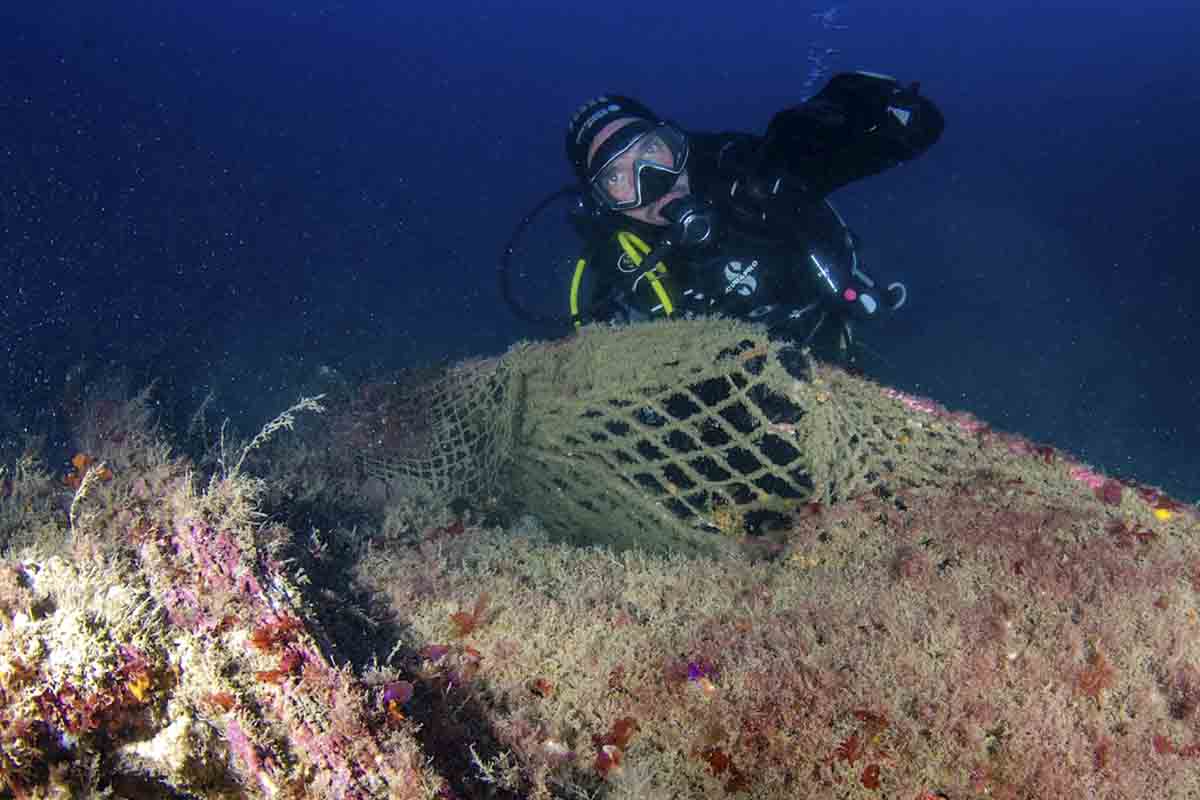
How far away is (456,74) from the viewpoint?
92.9 m

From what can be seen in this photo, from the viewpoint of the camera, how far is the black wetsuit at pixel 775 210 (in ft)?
16.0

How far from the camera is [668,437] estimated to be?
349cm

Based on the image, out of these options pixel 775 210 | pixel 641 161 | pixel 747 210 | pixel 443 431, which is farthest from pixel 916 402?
pixel 641 161

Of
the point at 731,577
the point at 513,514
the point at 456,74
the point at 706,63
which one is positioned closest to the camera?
the point at 731,577

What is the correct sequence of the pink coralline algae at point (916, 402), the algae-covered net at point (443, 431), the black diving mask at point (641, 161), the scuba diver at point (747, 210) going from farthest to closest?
the black diving mask at point (641, 161) < the scuba diver at point (747, 210) < the algae-covered net at point (443, 431) < the pink coralline algae at point (916, 402)

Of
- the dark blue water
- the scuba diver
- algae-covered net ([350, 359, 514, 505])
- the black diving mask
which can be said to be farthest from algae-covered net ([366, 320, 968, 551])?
the dark blue water

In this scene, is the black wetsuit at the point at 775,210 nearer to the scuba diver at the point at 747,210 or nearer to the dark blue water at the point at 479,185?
the scuba diver at the point at 747,210

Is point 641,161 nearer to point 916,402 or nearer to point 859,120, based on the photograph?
point 859,120

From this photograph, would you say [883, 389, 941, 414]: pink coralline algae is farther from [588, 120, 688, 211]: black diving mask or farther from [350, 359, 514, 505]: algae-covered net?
[588, 120, 688, 211]: black diving mask

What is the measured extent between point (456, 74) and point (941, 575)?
348 feet

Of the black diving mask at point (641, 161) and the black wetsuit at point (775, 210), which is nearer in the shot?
the black wetsuit at point (775, 210)

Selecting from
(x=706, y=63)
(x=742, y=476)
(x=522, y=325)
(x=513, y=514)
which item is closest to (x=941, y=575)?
(x=742, y=476)

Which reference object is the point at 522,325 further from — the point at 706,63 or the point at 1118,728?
the point at 706,63

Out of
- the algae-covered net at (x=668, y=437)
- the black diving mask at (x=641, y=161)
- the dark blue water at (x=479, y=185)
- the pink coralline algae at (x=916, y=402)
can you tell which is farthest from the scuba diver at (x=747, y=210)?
the dark blue water at (x=479, y=185)
